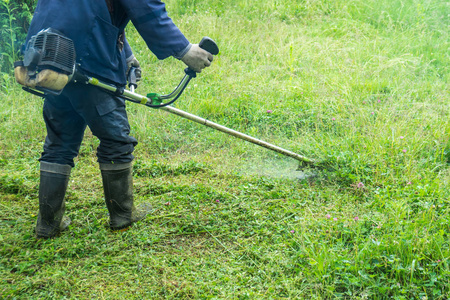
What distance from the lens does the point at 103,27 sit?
246 cm

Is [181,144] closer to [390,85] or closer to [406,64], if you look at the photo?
[390,85]

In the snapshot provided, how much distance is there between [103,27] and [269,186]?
1891mm

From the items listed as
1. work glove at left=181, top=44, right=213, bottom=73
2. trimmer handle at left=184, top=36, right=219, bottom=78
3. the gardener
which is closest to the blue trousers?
the gardener

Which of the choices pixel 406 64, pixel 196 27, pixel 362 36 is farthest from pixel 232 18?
pixel 406 64

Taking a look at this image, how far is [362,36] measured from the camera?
6336mm

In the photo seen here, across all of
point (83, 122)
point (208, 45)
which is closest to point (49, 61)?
point (83, 122)

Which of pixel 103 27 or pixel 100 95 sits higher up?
pixel 103 27

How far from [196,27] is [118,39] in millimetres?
4209

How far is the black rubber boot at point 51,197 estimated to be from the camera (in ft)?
9.30

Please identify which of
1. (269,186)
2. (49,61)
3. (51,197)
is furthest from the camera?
(269,186)

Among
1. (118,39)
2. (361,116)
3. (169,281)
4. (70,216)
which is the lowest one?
(70,216)

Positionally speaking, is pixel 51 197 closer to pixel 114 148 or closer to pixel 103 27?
pixel 114 148

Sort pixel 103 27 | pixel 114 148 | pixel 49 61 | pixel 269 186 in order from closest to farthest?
pixel 49 61 → pixel 103 27 → pixel 114 148 → pixel 269 186

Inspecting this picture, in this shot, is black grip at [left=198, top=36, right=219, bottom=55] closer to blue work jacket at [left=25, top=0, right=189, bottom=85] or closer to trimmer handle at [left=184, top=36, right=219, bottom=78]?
trimmer handle at [left=184, top=36, right=219, bottom=78]
